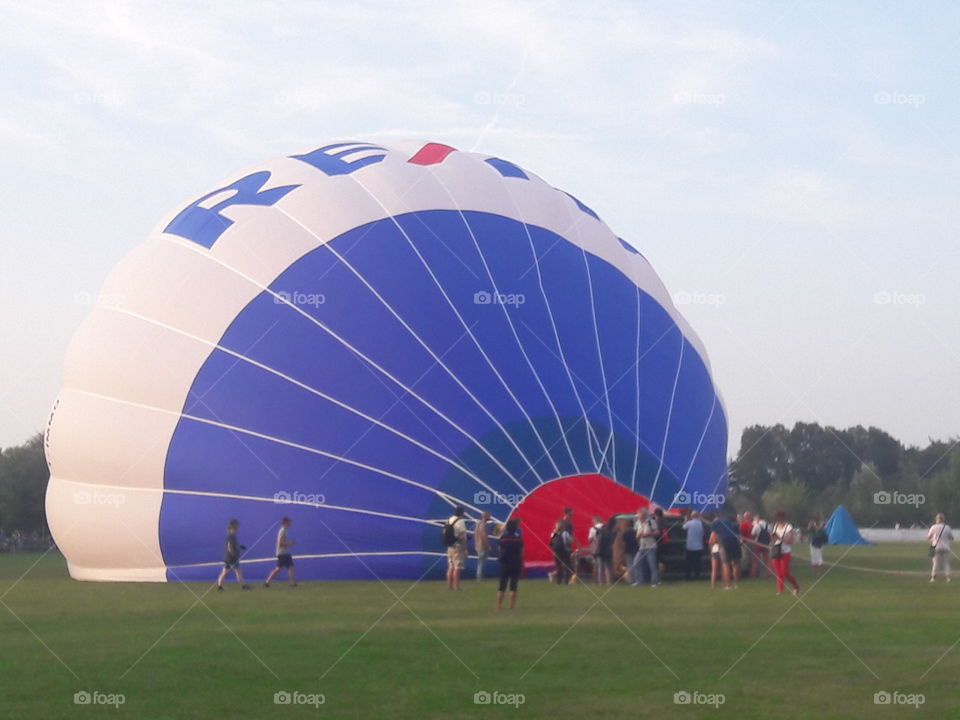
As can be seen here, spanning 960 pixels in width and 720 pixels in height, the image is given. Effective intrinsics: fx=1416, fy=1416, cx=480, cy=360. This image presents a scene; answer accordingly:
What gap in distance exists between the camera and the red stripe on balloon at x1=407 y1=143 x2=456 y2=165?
20.9m

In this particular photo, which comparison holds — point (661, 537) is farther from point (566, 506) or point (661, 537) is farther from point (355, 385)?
point (355, 385)

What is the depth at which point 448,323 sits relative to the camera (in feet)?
61.0

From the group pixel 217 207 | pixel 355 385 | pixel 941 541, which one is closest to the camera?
pixel 355 385

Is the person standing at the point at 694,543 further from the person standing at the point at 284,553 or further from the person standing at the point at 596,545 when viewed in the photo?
the person standing at the point at 284,553

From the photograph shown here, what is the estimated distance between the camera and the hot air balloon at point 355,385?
17984 millimetres

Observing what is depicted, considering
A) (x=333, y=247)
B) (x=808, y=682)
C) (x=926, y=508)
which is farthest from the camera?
(x=926, y=508)

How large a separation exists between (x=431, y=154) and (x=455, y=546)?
662 cm

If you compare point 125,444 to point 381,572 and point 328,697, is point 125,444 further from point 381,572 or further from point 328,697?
point 328,697

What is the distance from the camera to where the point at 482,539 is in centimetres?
1789

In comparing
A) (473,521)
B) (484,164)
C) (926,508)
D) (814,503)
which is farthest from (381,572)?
(926,508)

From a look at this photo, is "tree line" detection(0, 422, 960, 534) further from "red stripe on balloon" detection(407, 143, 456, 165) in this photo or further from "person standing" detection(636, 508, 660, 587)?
"red stripe on balloon" detection(407, 143, 456, 165)

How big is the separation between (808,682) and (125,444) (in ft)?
37.8

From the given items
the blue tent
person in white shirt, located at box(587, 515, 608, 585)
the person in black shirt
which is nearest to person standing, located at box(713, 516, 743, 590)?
person in white shirt, located at box(587, 515, 608, 585)

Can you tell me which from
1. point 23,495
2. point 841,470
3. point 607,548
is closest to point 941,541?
point 607,548
